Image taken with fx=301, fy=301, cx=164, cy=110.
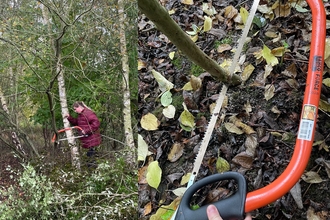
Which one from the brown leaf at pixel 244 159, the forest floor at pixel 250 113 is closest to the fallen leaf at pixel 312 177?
the forest floor at pixel 250 113

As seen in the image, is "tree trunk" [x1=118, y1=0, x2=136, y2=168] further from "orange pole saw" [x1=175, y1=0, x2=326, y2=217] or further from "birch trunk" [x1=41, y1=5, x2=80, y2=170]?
"orange pole saw" [x1=175, y1=0, x2=326, y2=217]

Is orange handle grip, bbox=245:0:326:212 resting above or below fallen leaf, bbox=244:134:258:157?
above

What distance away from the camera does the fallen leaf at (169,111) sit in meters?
1.00

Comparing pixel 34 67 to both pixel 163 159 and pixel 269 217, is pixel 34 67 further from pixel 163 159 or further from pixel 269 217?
pixel 269 217

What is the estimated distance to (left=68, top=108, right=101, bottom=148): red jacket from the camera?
84 cm

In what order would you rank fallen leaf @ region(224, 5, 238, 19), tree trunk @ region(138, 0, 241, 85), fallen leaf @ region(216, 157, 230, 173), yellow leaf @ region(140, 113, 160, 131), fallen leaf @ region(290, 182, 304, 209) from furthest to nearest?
fallen leaf @ region(224, 5, 238, 19) → yellow leaf @ region(140, 113, 160, 131) → fallen leaf @ region(216, 157, 230, 173) → fallen leaf @ region(290, 182, 304, 209) → tree trunk @ region(138, 0, 241, 85)

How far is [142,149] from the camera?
93 centimetres

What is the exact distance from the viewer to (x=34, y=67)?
83 centimetres

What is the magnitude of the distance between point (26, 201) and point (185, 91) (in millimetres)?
591

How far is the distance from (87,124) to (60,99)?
0.10 m

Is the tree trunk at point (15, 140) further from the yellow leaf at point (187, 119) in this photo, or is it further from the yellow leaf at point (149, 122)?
the yellow leaf at point (187, 119)

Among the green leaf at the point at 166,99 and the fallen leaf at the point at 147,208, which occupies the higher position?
the green leaf at the point at 166,99

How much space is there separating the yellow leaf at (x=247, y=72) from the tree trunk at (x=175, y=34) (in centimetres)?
11

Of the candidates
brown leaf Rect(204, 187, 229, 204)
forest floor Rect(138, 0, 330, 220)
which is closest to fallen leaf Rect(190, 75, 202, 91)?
forest floor Rect(138, 0, 330, 220)
